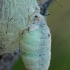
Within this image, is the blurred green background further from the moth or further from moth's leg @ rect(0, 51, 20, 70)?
the moth

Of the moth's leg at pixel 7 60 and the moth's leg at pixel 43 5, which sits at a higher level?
the moth's leg at pixel 43 5

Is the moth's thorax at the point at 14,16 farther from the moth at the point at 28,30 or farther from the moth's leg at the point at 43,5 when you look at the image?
the moth's leg at the point at 43,5

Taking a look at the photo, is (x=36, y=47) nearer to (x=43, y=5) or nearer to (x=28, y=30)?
(x=28, y=30)

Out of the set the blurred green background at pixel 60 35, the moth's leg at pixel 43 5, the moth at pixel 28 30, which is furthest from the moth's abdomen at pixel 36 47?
the blurred green background at pixel 60 35

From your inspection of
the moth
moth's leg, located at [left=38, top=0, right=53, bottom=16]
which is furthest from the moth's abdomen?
moth's leg, located at [left=38, top=0, right=53, bottom=16]

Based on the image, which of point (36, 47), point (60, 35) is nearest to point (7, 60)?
point (36, 47)

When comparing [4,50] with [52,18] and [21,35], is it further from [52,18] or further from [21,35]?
[52,18]

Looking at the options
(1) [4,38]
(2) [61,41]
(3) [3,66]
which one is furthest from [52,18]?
(1) [4,38]
